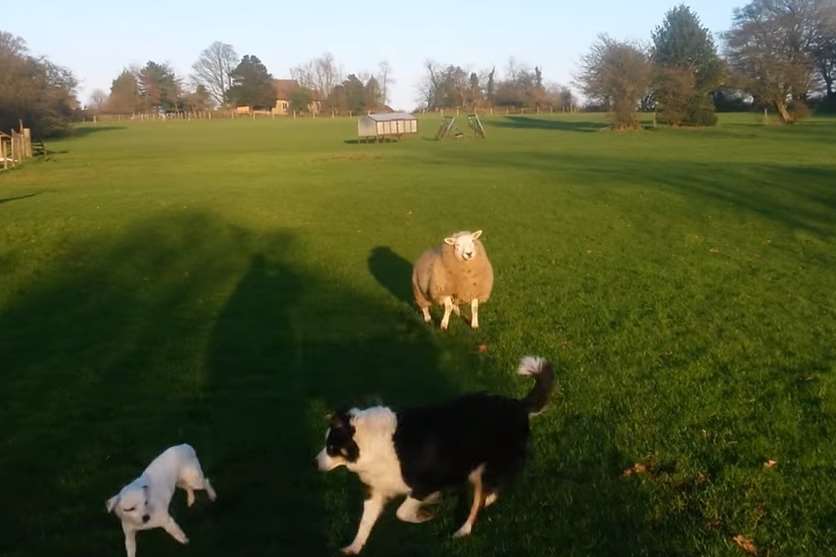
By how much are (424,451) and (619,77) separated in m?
79.0

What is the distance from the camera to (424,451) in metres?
5.31

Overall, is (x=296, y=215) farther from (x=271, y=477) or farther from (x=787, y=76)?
(x=787, y=76)

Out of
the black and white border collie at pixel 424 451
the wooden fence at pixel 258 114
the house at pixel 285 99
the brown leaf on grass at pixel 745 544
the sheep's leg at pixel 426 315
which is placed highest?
the house at pixel 285 99

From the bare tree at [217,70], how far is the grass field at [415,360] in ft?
435

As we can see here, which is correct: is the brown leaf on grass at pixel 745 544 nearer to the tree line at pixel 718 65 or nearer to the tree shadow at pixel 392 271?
the tree shadow at pixel 392 271

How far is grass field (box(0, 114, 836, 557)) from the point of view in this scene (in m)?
5.91

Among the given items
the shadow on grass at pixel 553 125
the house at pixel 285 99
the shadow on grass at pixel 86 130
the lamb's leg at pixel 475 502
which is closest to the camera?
the lamb's leg at pixel 475 502

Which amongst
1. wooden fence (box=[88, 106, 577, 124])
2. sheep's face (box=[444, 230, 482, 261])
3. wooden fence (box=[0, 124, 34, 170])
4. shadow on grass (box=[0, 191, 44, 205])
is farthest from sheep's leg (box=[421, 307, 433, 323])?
wooden fence (box=[88, 106, 577, 124])

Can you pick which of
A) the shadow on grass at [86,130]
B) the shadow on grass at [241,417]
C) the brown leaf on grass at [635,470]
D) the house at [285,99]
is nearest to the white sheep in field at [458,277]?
the shadow on grass at [241,417]

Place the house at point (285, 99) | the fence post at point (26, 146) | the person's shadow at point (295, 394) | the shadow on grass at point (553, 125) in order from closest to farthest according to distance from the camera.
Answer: the person's shadow at point (295, 394), the fence post at point (26, 146), the shadow on grass at point (553, 125), the house at point (285, 99)

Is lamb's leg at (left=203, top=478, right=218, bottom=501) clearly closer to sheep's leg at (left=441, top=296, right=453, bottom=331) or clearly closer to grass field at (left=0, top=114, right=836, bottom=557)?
grass field at (left=0, top=114, right=836, bottom=557)

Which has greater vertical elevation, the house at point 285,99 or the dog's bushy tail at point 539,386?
the house at point 285,99

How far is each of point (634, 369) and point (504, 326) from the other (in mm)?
2775

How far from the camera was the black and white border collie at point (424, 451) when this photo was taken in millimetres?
5305
